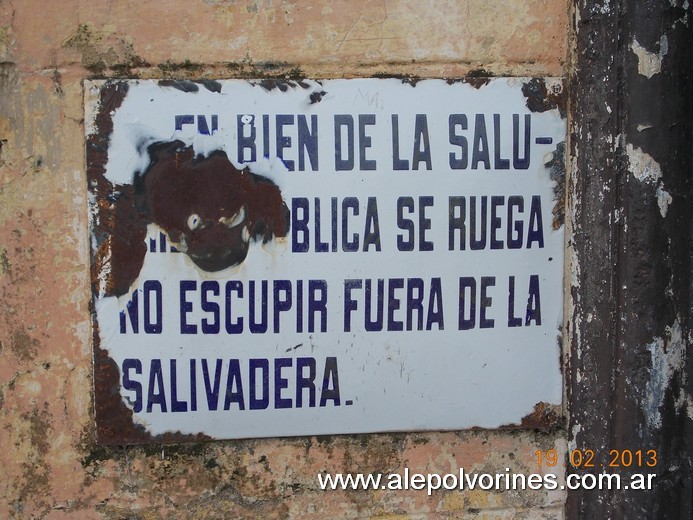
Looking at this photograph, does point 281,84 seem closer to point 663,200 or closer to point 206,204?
point 206,204

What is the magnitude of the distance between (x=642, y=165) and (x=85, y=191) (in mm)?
1306

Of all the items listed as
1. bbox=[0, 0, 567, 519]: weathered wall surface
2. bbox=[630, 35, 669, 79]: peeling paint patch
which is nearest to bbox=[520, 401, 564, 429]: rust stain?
bbox=[0, 0, 567, 519]: weathered wall surface

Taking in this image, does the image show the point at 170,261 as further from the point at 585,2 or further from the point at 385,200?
the point at 585,2

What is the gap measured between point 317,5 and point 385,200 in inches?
19.1

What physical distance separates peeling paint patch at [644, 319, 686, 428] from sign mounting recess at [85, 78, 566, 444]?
0.26m

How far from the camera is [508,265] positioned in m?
1.55

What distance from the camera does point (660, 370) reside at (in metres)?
1.53

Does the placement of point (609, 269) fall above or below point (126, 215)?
below

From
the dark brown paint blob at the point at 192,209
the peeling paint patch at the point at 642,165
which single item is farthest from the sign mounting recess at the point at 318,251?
the peeling paint patch at the point at 642,165

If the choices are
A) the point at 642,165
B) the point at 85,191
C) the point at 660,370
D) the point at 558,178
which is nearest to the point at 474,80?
the point at 558,178

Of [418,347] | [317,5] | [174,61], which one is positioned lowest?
[418,347]

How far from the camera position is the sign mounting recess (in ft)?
4.82

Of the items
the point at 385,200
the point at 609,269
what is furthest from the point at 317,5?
the point at 609,269
